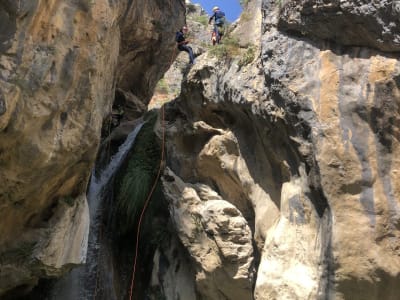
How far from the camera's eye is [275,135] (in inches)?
268

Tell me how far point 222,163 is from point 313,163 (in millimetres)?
2431

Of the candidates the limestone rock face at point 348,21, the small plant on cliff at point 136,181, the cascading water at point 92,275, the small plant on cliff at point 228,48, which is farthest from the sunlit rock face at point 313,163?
the cascading water at point 92,275

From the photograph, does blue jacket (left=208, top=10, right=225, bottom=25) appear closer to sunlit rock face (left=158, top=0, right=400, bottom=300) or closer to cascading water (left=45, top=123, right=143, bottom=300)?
sunlit rock face (left=158, top=0, right=400, bottom=300)

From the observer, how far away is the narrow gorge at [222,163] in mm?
5398

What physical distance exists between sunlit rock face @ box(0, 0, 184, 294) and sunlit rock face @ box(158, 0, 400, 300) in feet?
6.35

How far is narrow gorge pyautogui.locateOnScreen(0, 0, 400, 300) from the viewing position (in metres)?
5.40

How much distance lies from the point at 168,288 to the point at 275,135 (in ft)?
10.3

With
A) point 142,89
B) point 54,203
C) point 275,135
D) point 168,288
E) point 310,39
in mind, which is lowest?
point 168,288

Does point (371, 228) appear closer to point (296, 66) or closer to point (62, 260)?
→ point (296, 66)

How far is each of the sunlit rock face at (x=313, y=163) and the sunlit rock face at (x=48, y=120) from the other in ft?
6.35

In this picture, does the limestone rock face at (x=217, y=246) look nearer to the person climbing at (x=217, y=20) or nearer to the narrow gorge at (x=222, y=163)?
the narrow gorge at (x=222, y=163)

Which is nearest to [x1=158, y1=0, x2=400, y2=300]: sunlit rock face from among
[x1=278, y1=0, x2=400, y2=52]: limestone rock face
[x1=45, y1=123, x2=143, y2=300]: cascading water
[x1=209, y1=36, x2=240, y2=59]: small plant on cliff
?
[x1=278, y1=0, x2=400, y2=52]: limestone rock face

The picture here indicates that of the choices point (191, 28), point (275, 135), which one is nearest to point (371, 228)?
point (275, 135)

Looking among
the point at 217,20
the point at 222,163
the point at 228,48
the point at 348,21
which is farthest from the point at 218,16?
the point at 348,21
